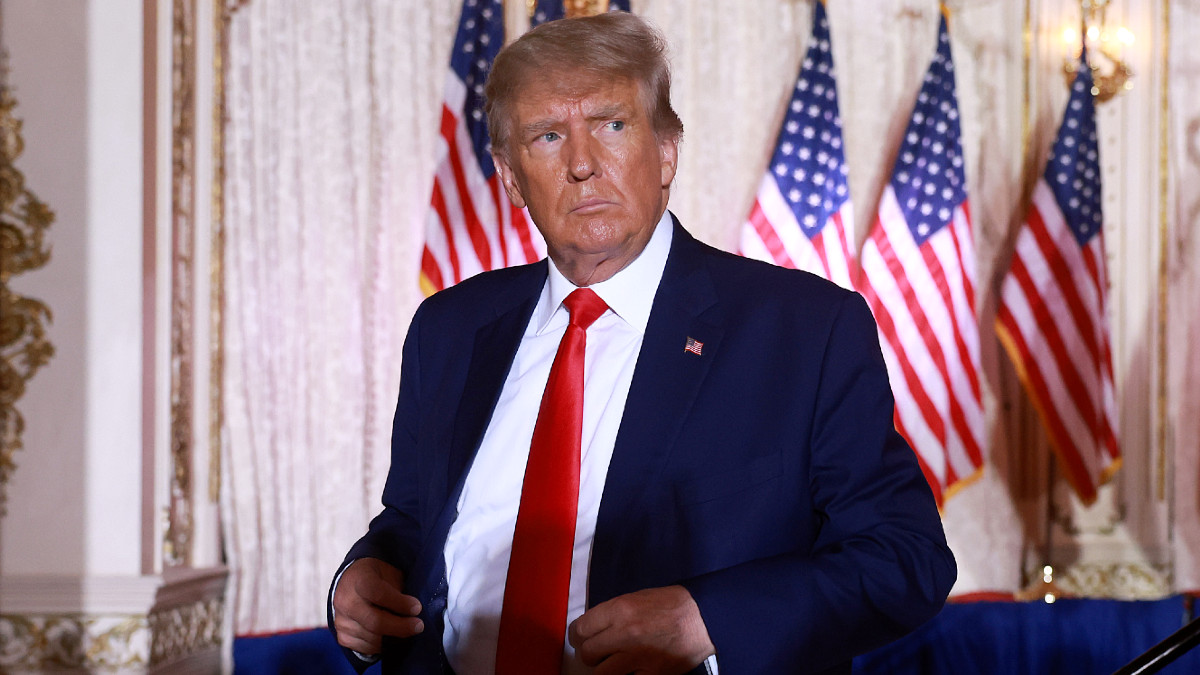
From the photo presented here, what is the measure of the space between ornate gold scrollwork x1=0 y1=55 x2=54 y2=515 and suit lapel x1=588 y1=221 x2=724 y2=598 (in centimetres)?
320

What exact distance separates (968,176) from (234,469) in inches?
148

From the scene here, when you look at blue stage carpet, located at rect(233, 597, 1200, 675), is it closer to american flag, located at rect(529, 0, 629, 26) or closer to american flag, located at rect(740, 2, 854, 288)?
american flag, located at rect(740, 2, 854, 288)

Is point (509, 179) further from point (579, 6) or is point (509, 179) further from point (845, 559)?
point (579, 6)

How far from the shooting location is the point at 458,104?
480 centimetres

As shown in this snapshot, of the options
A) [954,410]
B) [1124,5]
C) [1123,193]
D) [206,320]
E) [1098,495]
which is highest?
[1124,5]

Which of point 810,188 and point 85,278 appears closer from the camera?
point 85,278

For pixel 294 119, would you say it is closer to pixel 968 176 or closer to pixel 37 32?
pixel 37 32

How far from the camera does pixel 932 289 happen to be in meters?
5.01

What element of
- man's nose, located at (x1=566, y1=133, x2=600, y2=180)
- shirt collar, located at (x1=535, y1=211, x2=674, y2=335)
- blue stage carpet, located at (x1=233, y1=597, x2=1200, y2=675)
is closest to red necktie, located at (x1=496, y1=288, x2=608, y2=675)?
shirt collar, located at (x1=535, y1=211, x2=674, y2=335)

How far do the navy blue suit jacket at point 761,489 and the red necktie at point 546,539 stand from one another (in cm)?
5

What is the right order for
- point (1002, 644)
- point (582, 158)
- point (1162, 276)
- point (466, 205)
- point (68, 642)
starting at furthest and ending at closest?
point (1162, 276) → point (466, 205) → point (1002, 644) → point (68, 642) → point (582, 158)

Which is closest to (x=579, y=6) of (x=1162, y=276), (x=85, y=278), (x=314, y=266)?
(x=314, y=266)

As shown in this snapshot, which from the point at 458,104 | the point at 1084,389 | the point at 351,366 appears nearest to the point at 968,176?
the point at 1084,389

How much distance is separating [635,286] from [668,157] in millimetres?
249
